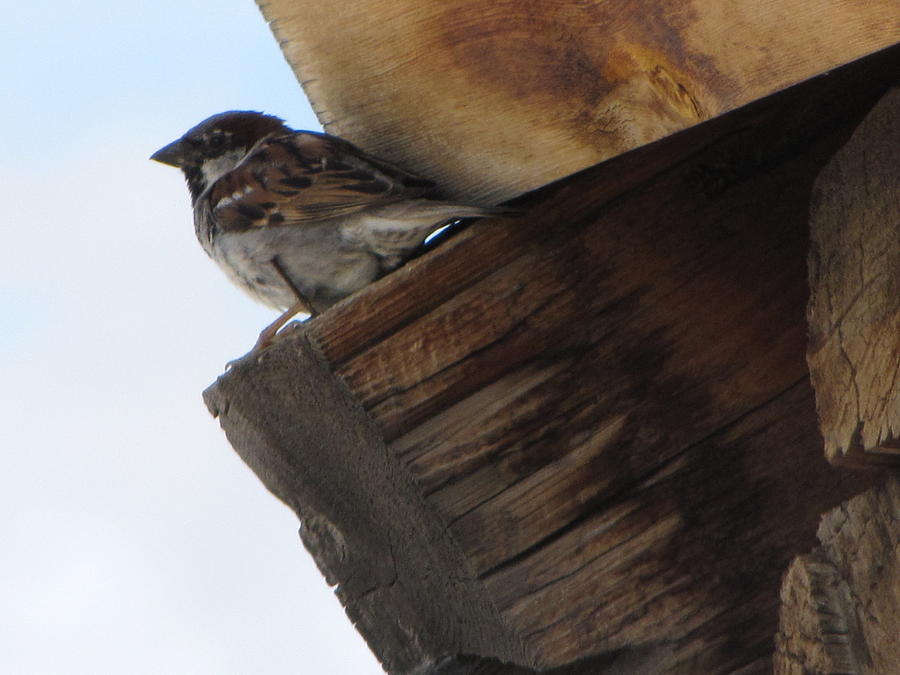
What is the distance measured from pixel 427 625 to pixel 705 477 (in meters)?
0.36

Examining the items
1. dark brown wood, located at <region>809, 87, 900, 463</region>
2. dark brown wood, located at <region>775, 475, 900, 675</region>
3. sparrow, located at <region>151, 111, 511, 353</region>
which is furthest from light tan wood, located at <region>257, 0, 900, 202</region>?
dark brown wood, located at <region>775, 475, 900, 675</region>

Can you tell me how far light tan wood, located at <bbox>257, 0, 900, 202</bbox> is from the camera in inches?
39.1

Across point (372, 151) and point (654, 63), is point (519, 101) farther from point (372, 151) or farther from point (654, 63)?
point (372, 151)

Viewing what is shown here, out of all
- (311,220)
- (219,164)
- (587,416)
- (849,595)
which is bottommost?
(849,595)

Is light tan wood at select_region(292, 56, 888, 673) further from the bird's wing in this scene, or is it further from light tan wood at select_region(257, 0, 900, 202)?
the bird's wing

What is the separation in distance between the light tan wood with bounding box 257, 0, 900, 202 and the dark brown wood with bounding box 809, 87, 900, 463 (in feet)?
0.82

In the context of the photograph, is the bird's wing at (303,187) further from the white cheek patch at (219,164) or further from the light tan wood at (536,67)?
the white cheek patch at (219,164)

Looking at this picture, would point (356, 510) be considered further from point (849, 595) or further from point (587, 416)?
point (849, 595)

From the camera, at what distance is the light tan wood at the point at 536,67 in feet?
3.26

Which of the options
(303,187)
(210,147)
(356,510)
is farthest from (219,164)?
(356,510)

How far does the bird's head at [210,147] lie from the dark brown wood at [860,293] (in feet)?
5.59

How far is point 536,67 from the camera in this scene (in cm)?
124

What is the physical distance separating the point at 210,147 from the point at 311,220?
98 centimetres

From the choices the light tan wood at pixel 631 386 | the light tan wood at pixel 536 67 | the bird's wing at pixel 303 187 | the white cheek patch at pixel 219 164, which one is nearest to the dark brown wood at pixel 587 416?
the light tan wood at pixel 631 386
